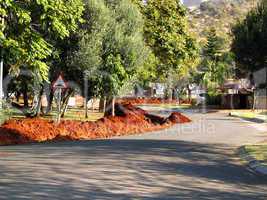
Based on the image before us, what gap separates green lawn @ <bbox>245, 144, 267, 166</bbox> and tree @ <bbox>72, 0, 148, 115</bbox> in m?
11.5

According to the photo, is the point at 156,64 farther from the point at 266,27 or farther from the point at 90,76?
the point at 266,27

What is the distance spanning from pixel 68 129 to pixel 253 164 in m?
12.2

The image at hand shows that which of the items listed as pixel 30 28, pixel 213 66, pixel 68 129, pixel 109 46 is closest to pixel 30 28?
pixel 30 28

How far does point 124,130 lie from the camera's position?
97.7 ft

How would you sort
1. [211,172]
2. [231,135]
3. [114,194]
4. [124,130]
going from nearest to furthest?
[114,194] < [211,172] < [231,135] < [124,130]

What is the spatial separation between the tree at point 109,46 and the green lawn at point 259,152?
37.9 feet

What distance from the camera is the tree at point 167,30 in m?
42.7

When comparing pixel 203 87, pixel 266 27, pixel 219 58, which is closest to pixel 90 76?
pixel 266 27

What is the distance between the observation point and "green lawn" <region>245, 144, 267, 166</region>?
17223 millimetres

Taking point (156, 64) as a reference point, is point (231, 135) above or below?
below

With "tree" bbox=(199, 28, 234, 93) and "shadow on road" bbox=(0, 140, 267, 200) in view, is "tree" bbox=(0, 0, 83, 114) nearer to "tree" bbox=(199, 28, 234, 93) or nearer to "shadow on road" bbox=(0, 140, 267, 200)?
"shadow on road" bbox=(0, 140, 267, 200)

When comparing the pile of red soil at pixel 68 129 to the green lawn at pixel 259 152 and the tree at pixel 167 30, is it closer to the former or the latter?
the green lawn at pixel 259 152

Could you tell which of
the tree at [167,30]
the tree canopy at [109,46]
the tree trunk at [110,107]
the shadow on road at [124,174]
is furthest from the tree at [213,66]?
the shadow on road at [124,174]

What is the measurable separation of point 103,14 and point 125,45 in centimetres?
210
